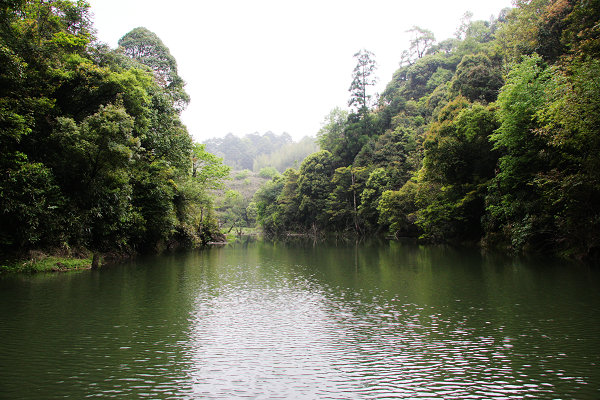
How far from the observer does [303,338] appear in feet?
25.2

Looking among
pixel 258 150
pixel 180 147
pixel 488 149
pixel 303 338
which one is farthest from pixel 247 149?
pixel 303 338

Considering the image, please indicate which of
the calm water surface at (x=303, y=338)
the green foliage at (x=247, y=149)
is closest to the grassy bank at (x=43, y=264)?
the calm water surface at (x=303, y=338)

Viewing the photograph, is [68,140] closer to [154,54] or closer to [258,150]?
[154,54]

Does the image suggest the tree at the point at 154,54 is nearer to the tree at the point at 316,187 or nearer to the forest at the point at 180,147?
the forest at the point at 180,147

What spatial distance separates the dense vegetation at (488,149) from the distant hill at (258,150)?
66115 mm

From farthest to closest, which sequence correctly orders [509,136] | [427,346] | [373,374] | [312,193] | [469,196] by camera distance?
[312,193] < [469,196] < [509,136] < [427,346] < [373,374]

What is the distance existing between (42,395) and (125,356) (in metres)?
1.60

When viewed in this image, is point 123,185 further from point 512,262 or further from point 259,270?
point 512,262

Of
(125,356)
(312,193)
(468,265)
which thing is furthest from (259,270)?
(312,193)

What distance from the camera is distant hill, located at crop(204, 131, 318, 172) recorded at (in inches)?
5162

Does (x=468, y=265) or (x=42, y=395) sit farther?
(x=468, y=265)

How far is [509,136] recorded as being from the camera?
2122cm

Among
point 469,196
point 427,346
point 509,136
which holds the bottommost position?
point 427,346

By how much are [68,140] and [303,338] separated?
44.0 feet
